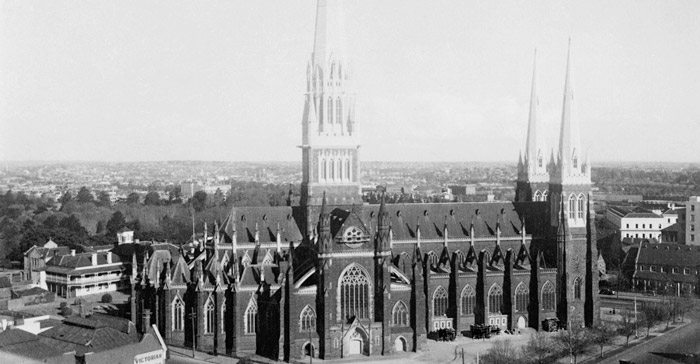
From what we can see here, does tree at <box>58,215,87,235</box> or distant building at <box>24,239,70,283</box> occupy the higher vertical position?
tree at <box>58,215,87,235</box>

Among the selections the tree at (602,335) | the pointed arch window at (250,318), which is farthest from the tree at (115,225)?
the tree at (602,335)

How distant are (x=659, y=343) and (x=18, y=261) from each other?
308ft

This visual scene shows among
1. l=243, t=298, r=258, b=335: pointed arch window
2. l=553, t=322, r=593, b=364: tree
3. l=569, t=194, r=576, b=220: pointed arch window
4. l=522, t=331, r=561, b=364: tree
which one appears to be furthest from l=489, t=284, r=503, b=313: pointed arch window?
l=243, t=298, r=258, b=335: pointed arch window

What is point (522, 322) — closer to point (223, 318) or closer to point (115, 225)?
point (223, 318)

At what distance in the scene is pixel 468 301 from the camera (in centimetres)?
8256

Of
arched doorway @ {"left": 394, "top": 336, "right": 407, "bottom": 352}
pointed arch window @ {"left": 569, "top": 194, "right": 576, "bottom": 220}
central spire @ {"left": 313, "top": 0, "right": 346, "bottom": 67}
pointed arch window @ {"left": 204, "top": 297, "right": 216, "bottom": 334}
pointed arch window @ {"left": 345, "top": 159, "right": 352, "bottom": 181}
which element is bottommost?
arched doorway @ {"left": 394, "top": 336, "right": 407, "bottom": 352}

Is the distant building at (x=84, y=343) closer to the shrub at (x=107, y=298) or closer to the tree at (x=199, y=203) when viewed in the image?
the shrub at (x=107, y=298)

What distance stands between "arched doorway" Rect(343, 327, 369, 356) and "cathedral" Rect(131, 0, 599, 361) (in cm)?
10

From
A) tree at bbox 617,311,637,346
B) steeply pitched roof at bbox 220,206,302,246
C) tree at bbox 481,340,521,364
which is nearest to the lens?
tree at bbox 481,340,521,364

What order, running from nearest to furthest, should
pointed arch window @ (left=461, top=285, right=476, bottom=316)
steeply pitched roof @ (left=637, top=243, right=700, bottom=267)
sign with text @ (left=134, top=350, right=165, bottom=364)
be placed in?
sign with text @ (left=134, top=350, right=165, bottom=364) → pointed arch window @ (left=461, top=285, right=476, bottom=316) → steeply pitched roof @ (left=637, top=243, right=700, bottom=267)

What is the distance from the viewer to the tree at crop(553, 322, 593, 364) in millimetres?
69750

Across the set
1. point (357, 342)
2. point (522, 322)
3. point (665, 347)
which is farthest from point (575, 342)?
point (357, 342)

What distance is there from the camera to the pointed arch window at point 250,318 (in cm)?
7412

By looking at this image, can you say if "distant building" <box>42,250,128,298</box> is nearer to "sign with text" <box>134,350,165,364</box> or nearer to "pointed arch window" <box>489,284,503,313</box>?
"sign with text" <box>134,350,165,364</box>
